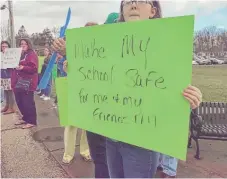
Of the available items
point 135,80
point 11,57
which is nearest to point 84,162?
point 135,80

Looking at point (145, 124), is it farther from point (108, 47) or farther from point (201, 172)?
point (201, 172)

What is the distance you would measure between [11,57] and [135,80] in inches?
184

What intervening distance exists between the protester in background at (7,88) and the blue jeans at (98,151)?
4156mm

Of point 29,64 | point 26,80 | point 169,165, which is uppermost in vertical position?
point 29,64

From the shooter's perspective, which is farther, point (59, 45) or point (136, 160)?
point (59, 45)

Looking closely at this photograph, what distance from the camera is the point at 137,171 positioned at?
160cm

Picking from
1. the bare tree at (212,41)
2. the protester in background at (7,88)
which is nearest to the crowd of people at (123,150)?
the protester in background at (7,88)

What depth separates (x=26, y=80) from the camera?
215 inches

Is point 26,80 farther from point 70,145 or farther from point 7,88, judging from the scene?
point 70,145

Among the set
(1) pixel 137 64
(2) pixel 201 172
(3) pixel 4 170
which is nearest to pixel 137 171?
(1) pixel 137 64

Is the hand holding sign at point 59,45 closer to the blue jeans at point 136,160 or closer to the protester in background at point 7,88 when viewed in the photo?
the blue jeans at point 136,160

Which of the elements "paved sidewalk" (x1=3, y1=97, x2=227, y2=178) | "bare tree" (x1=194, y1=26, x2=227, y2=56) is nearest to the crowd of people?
"paved sidewalk" (x1=3, y1=97, x2=227, y2=178)

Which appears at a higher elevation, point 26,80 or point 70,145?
point 26,80

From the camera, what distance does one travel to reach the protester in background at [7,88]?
624 cm
